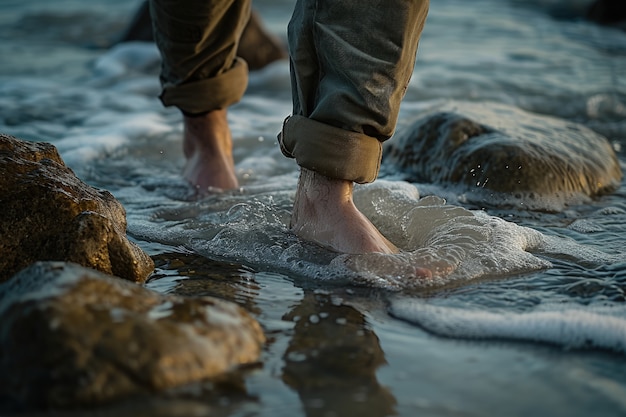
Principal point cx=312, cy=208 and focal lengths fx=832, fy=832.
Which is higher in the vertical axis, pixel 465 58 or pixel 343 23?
pixel 343 23

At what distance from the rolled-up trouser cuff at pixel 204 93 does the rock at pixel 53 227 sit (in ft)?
3.52

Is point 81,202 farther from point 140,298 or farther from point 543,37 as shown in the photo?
point 543,37

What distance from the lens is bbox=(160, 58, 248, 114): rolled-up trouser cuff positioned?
134 inches

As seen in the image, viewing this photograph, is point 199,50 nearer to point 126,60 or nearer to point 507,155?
point 507,155

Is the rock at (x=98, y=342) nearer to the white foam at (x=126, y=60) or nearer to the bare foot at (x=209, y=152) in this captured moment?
the bare foot at (x=209, y=152)

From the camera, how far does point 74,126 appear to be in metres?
4.73

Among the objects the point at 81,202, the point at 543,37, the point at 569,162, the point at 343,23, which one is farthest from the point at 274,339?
the point at 543,37

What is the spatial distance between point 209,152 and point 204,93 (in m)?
0.26

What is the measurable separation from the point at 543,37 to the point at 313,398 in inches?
292

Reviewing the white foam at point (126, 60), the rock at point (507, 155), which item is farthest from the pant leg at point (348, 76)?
the white foam at point (126, 60)

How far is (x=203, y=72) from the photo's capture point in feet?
11.2

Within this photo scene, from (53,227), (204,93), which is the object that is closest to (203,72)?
(204,93)

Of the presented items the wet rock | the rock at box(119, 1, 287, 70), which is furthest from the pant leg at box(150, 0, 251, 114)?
the wet rock

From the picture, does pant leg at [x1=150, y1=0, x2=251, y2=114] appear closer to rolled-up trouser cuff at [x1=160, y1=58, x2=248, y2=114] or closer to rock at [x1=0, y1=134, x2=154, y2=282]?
rolled-up trouser cuff at [x1=160, y1=58, x2=248, y2=114]
